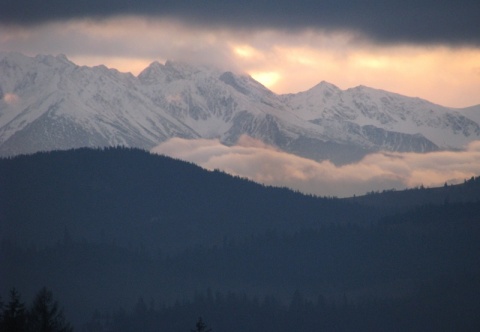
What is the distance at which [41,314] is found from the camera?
89.9 meters

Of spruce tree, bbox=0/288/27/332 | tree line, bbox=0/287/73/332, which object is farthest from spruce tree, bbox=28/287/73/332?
spruce tree, bbox=0/288/27/332

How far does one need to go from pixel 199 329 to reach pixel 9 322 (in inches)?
428

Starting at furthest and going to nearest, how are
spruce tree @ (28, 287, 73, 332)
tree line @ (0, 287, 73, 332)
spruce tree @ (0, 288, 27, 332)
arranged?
spruce tree @ (28, 287, 73, 332), tree line @ (0, 287, 73, 332), spruce tree @ (0, 288, 27, 332)

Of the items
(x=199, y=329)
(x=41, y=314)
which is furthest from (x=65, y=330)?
(x=199, y=329)

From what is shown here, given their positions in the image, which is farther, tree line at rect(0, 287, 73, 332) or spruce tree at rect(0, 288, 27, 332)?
tree line at rect(0, 287, 73, 332)

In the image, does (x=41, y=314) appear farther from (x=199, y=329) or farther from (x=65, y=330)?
(x=199, y=329)

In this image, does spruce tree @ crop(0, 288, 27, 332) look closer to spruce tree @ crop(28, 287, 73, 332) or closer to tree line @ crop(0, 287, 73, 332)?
tree line @ crop(0, 287, 73, 332)

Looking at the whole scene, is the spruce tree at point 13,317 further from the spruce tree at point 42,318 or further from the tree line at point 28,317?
the spruce tree at point 42,318

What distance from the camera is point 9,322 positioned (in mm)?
85250

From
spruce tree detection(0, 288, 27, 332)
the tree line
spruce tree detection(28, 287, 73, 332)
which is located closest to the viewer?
spruce tree detection(0, 288, 27, 332)

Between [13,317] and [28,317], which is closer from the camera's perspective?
[13,317]

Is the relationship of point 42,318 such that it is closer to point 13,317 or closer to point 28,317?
point 28,317

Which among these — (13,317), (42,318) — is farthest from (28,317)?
(13,317)

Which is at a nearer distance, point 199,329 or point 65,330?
point 199,329
